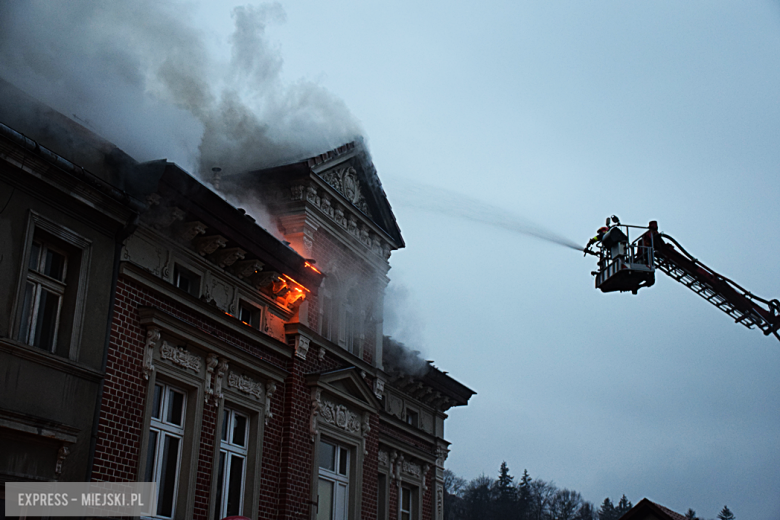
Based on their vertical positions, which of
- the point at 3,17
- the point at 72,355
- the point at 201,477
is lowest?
the point at 201,477

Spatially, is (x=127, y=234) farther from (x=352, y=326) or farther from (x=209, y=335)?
(x=352, y=326)

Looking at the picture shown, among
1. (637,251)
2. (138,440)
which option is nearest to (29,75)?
(138,440)

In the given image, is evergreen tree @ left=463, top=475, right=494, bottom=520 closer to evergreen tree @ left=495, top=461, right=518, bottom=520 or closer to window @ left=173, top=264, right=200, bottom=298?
evergreen tree @ left=495, top=461, right=518, bottom=520

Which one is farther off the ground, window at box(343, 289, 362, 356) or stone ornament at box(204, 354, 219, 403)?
window at box(343, 289, 362, 356)

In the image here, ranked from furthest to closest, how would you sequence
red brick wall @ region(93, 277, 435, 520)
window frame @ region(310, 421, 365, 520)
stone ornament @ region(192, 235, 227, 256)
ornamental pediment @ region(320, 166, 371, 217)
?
ornamental pediment @ region(320, 166, 371, 217) → window frame @ region(310, 421, 365, 520) → stone ornament @ region(192, 235, 227, 256) → red brick wall @ region(93, 277, 435, 520)

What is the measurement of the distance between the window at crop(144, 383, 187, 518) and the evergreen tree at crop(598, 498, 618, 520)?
4282 inches

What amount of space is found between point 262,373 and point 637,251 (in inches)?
445

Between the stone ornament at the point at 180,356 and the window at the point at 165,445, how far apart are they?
0.50 m

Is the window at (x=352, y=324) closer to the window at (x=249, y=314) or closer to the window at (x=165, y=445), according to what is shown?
the window at (x=249, y=314)

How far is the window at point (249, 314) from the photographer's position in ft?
59.0

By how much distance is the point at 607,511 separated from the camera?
385 ft

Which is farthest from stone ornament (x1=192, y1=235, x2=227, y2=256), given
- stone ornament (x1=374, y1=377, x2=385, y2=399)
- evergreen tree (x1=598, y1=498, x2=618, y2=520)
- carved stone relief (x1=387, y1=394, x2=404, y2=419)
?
evergreen tree (x1=598, y1=498, x2=618, y2=520)

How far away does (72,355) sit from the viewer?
42.5 ft

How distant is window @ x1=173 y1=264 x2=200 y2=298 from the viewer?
16.1 m
